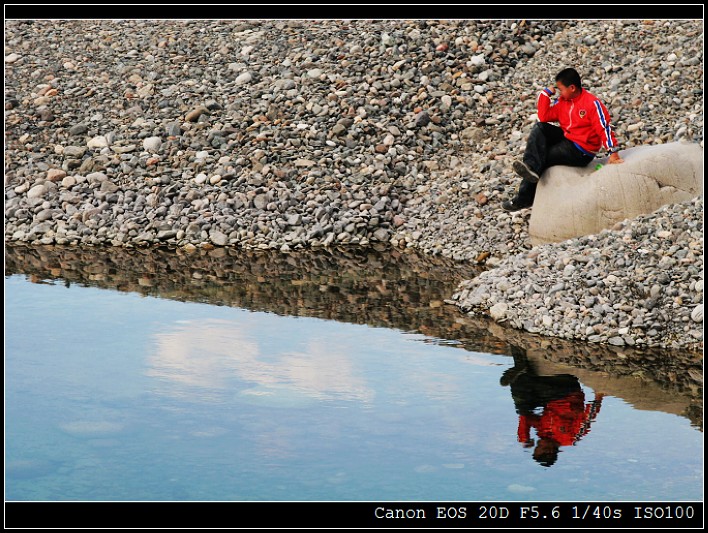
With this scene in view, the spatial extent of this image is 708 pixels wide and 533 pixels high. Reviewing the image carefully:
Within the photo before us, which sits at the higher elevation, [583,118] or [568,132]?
[583,118]

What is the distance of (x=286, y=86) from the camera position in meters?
13.5

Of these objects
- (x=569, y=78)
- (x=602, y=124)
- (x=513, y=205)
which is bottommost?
(x=513, y=205)

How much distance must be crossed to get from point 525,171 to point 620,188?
0.99m

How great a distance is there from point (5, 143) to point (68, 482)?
848cm

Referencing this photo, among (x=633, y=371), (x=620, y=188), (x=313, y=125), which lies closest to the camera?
(x=633, y=371)

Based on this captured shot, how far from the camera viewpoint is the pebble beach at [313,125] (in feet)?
37.9

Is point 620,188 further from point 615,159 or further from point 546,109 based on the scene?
point 546,109

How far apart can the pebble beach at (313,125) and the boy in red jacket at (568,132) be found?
3.05 ft

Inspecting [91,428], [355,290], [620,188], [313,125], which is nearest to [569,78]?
[620,188]

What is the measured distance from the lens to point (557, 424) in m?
6.51

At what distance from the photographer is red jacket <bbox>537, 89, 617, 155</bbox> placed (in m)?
9.70

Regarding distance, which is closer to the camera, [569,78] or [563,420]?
[563,420]

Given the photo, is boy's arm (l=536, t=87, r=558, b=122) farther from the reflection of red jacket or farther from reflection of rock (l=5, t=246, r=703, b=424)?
the reflection of red jacket

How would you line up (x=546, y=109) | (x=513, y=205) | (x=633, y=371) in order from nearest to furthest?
(x=633, y=371)
(x=546, y=109)
(x=513, y=205)
